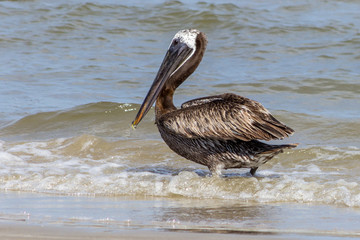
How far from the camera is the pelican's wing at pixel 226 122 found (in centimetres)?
632

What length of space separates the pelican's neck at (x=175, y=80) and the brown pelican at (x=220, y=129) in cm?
1

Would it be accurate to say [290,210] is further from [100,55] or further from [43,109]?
[100,55]

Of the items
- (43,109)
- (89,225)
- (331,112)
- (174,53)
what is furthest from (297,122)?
(89,225)

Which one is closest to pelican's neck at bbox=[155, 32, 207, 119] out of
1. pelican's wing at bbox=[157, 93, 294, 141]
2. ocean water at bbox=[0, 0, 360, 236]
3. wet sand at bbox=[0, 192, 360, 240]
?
pelican's wing at bbox=[157, 93, 294, 141]

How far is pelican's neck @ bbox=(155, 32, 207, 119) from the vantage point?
6926mm

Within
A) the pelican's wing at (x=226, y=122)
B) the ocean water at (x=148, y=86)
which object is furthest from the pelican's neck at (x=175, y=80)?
the ocean water at (x=148, y=86)

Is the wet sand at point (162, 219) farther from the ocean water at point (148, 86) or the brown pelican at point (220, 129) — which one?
the brown pelican at point (220, 129)

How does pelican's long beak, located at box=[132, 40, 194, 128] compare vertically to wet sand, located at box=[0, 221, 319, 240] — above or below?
above

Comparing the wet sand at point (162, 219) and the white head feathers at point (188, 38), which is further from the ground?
the white head feathers at point (188, 38)

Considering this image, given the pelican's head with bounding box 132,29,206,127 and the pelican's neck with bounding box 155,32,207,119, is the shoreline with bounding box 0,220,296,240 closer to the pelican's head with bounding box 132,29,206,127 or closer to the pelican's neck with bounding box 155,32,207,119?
the pelican's neck with bounding box 155,32,207,119

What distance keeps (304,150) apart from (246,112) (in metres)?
1.73

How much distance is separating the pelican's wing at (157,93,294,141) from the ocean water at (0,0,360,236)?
438 mm

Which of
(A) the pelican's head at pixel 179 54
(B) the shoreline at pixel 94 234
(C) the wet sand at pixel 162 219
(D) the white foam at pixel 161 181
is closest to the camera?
(B) the shoreline at pixel 94 234

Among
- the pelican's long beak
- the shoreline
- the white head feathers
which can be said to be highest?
the white head feathers
